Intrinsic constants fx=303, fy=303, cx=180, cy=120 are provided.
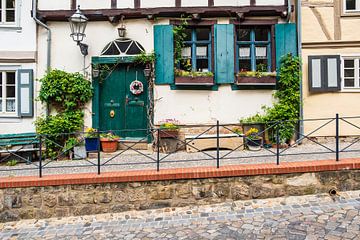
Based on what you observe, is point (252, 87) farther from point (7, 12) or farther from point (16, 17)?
point (7, 12)

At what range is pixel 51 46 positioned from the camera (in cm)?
807

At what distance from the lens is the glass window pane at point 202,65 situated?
27.1 feet

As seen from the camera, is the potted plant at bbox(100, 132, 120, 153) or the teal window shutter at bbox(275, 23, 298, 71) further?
the teal window shutter at bbox(275, 23, 298, 71)

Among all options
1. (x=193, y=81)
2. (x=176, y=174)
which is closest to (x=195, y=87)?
(x=193, y=81)

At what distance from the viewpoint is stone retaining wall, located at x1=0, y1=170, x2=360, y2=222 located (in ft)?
16.4

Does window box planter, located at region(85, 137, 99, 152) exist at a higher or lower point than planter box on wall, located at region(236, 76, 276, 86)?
lower

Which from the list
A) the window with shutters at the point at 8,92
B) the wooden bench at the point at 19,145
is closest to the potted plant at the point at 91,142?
the wooden bench at the point at 19,145

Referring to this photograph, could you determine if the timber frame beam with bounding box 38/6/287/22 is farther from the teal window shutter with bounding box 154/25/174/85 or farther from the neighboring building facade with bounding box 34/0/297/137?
the teal window shutter with bounding box 154/25/174/85

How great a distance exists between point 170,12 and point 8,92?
4.89 metres

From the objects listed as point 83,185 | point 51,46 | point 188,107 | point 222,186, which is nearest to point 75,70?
point 51,46

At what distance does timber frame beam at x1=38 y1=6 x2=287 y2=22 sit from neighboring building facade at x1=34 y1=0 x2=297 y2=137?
0.02 meters

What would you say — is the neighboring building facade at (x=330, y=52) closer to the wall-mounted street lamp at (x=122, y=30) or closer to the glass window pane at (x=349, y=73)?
the glass window pane at (x=349, y=73)

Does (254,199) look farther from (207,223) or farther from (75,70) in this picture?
(75,70)

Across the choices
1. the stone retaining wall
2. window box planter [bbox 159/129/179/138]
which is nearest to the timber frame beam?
window box planter [bbox 159/129/179/138]
